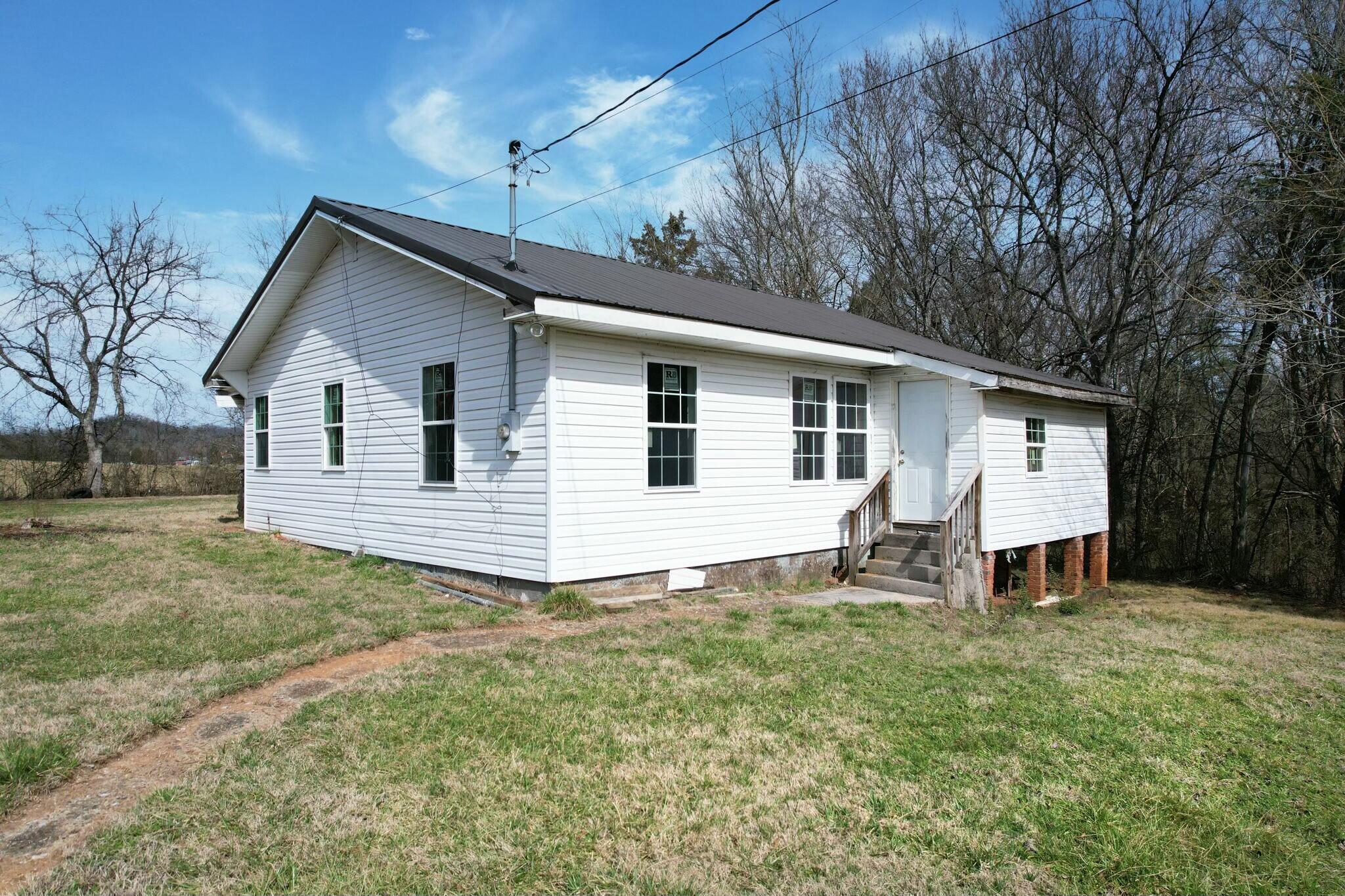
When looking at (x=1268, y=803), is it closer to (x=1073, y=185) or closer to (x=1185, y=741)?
(x=1185, y=741)

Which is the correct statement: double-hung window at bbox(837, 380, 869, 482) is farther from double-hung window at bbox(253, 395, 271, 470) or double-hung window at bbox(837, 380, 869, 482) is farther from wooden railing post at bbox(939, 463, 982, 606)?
double-hung window at bbox(253, 395, 271, 470)

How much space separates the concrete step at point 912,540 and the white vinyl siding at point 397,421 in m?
5.73

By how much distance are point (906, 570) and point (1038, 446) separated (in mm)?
4115

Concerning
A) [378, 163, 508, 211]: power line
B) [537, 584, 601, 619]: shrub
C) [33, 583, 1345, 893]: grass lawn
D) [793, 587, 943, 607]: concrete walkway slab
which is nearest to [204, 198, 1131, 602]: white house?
[537, 584, 601, 619]: shrub

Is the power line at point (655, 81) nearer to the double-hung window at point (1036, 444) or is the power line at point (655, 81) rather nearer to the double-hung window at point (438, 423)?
the double-hung window at point (438, 423)

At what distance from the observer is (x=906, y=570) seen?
11.1m

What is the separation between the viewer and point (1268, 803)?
4043mm

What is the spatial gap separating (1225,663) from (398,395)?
974 centimetres

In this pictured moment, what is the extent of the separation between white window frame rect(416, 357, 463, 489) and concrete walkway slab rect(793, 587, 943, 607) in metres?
4.50

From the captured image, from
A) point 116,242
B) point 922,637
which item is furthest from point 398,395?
point 116,242

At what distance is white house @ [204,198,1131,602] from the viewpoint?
28.3ft

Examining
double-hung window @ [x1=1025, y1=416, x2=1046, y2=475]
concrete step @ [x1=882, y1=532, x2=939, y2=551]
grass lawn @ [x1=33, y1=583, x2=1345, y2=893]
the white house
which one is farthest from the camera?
double-hung window @ [x1=1025, y1=416, x2=1046, y2=475]

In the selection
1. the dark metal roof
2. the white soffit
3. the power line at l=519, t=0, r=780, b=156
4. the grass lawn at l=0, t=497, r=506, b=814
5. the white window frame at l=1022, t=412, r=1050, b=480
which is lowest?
the grass lawn at l=0, t=497, r=506, b=814

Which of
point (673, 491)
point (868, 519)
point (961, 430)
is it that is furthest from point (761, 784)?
point (961, 430)
